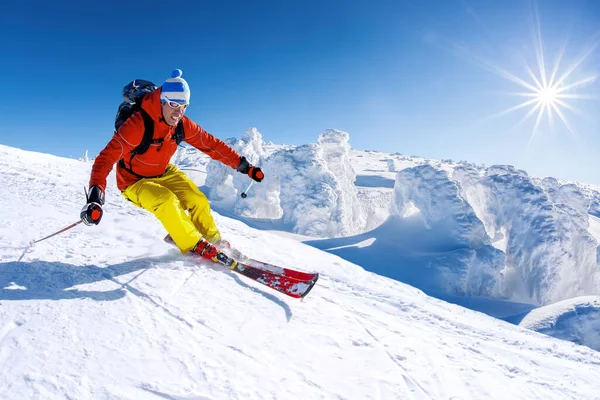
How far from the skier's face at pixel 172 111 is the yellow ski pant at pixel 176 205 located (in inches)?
28.7

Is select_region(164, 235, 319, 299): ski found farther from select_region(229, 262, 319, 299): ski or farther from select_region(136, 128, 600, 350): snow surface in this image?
select_region(136, 128, 600, 350): snow surface

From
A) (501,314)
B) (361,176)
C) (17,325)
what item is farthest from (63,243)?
(361,176)

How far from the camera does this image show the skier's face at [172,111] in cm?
371

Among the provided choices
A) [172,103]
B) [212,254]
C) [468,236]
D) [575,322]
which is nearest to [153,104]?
[172,103]

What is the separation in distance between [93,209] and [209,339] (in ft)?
5.37

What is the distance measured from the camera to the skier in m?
3.45

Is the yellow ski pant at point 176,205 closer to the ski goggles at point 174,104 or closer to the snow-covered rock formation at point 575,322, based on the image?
the ski goggles at point 174,104

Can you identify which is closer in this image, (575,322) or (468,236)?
(575,322)

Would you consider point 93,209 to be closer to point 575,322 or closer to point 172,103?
point 172,103

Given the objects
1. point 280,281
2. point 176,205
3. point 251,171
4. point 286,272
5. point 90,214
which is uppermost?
point 251,171

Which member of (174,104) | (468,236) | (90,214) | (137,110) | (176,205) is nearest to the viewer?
(90,214)

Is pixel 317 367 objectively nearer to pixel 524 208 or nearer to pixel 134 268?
pixel 134 268

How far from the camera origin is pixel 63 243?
3.62 metres

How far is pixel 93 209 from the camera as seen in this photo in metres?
3.04
